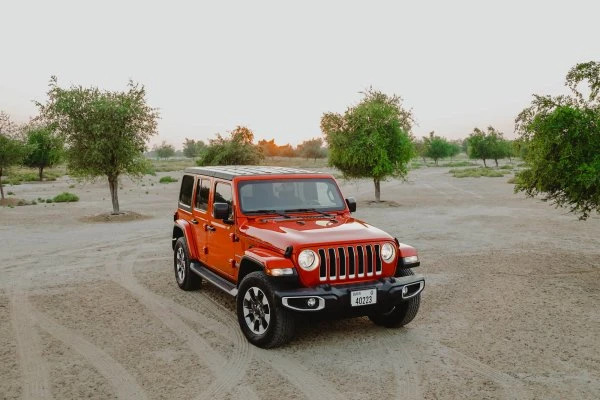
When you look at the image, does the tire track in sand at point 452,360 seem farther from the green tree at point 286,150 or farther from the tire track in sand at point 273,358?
the green tree at point 286,150

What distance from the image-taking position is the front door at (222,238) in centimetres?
698

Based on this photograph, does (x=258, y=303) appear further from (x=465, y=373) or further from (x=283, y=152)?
(x=283, y=152)

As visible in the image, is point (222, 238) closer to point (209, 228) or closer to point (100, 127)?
point (209, 228)

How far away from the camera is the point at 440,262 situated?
11.4 meters

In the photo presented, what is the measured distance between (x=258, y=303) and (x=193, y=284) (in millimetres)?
2969

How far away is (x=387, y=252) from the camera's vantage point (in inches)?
245

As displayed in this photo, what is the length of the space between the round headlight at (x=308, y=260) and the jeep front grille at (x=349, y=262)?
0.07m

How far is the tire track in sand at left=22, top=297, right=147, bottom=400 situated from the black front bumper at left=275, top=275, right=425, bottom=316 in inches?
70.5

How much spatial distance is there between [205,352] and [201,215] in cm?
263

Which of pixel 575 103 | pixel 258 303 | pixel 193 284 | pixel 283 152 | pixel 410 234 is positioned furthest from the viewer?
pixel 283 152

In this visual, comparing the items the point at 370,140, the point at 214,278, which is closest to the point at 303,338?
the point at 214,278

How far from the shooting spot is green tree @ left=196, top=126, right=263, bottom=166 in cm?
3472

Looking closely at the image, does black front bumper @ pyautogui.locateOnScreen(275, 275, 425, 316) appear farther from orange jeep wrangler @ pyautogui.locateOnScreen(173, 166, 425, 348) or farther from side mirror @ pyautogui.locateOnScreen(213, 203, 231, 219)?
side mirror @ pyautogui.locateOnScreen(213, 203, 231, 219)

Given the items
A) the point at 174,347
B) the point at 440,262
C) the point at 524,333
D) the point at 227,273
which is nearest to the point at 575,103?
the point at 440,262
